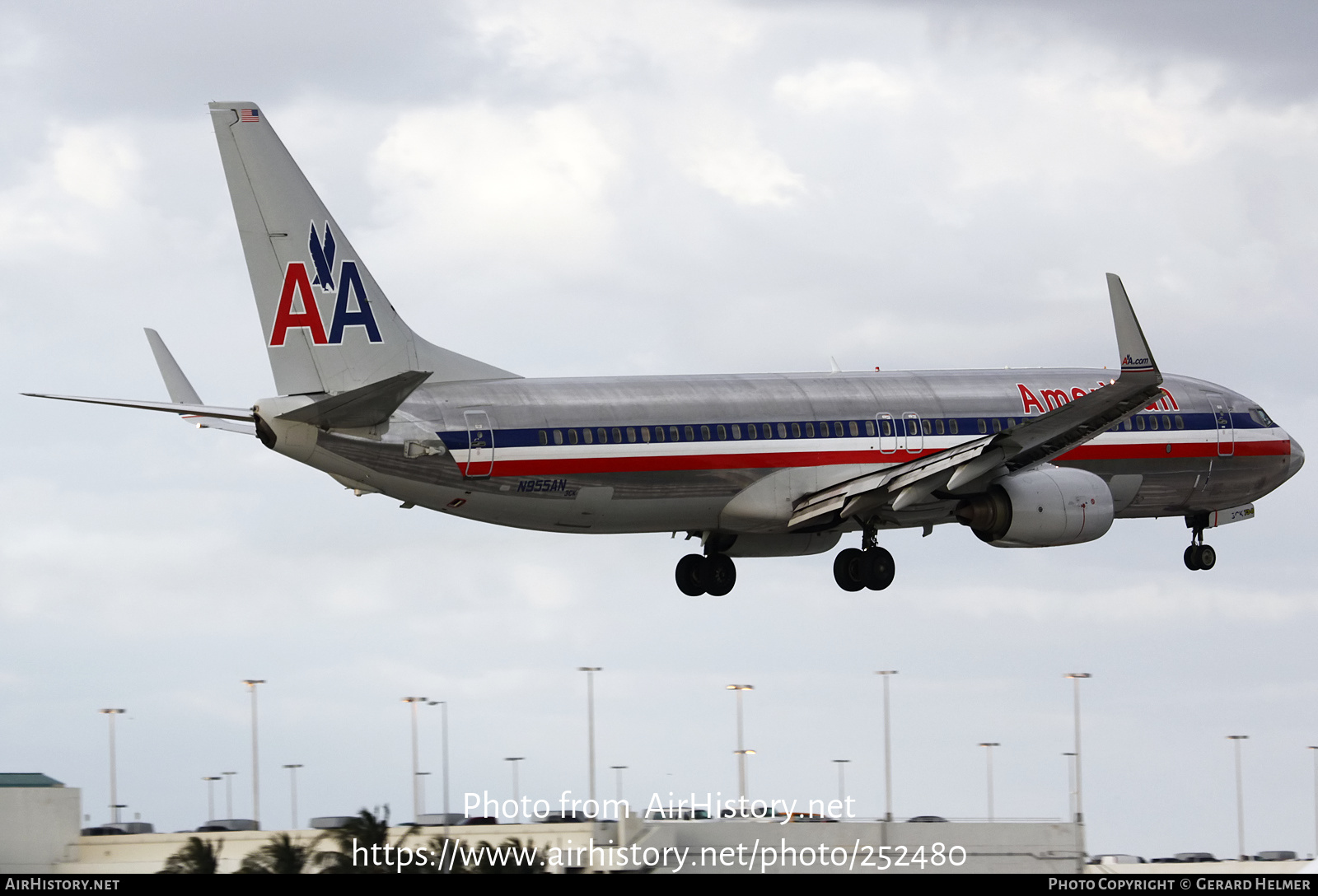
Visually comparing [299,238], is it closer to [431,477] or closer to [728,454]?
[431,477]

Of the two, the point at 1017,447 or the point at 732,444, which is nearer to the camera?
the point at 1017,447

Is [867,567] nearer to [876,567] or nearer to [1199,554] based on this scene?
[876,567]

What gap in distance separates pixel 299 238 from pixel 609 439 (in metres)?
8.83

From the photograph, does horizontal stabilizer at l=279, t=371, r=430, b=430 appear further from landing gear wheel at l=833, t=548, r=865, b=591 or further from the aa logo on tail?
landing gear wheel at l=833, t=548, r=865, b=591

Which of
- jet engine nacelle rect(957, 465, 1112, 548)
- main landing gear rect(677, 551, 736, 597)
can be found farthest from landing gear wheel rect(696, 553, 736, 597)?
jet engine nacelle rect(957, 465, 1112, 548)

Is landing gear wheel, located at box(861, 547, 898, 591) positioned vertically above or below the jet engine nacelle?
below

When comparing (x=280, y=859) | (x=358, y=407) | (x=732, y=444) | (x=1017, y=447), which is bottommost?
(x=280, y=859)

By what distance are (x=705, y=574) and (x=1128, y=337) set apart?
14783 mm

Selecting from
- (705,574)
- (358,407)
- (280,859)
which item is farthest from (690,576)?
(280,859)

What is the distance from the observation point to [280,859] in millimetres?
46688

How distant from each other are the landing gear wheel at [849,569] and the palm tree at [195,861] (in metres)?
17.5

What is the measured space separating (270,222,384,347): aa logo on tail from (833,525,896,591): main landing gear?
1412cm

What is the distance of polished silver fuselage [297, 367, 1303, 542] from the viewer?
5044cm
